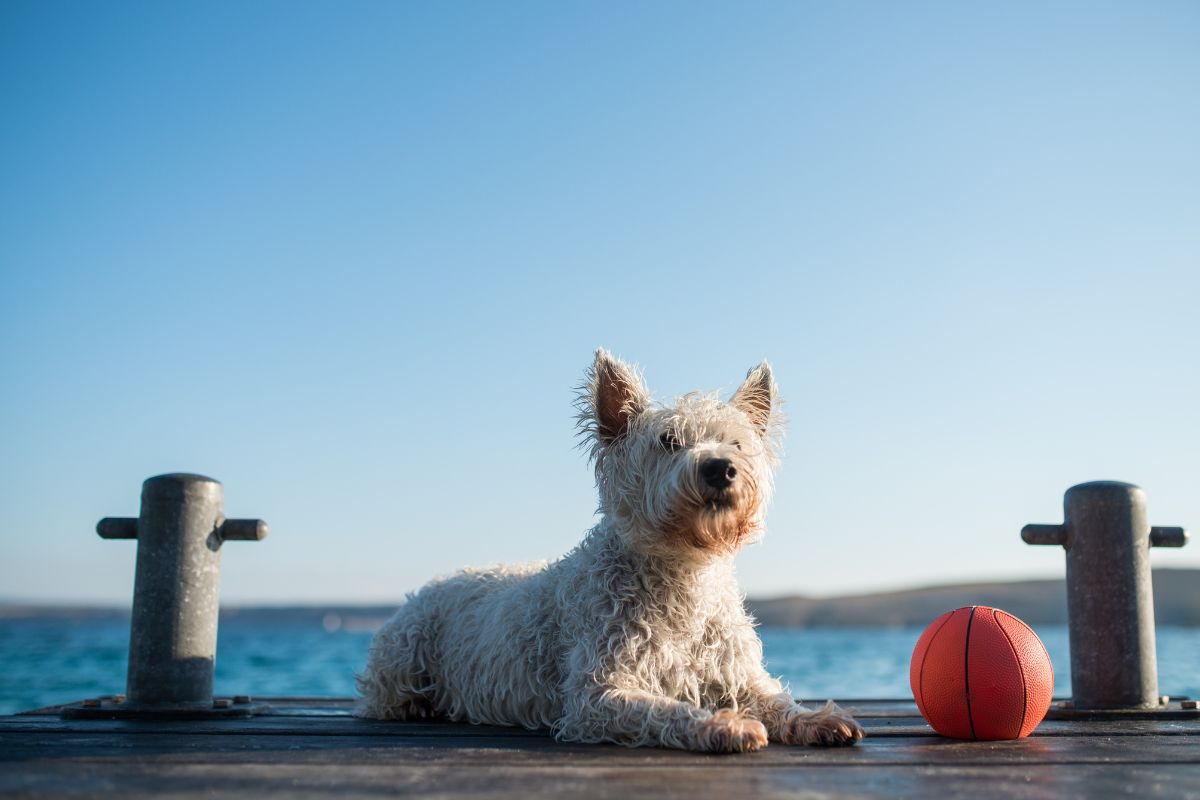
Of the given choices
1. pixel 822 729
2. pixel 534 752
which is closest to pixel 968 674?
pixel 822 729

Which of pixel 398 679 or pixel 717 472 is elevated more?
pixel 717 472

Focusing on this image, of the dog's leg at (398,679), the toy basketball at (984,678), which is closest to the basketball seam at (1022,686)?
the toy basketball at (984,678)

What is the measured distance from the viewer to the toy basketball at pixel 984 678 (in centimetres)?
481

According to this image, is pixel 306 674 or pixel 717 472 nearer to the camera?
pixel 717 472

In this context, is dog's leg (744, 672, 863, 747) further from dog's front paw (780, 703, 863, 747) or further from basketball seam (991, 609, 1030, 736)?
basketball seam (991, 609, 1030, 736)

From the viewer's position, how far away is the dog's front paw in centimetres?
460

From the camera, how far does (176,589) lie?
6582mm

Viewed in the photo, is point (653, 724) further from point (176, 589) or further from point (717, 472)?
point (176, 589)

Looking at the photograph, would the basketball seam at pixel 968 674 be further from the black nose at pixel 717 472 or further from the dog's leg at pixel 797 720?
the black nose at pixel 717 472

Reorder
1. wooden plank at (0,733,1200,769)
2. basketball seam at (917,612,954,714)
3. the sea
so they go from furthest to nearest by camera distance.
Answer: the sea → basketball seam at (917,612,954,714) → wooden plank at (0,733,1200,769)

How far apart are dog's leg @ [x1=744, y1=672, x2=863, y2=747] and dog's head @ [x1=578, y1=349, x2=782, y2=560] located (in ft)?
2.50

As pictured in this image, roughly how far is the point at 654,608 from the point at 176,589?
3.38 meters

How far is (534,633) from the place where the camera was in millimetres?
5629

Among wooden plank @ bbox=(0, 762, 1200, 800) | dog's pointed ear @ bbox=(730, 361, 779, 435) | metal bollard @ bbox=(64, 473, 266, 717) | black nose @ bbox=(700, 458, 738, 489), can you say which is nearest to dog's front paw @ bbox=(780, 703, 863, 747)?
wooden plank @ bbox=(0, 762, 1200, 800)
